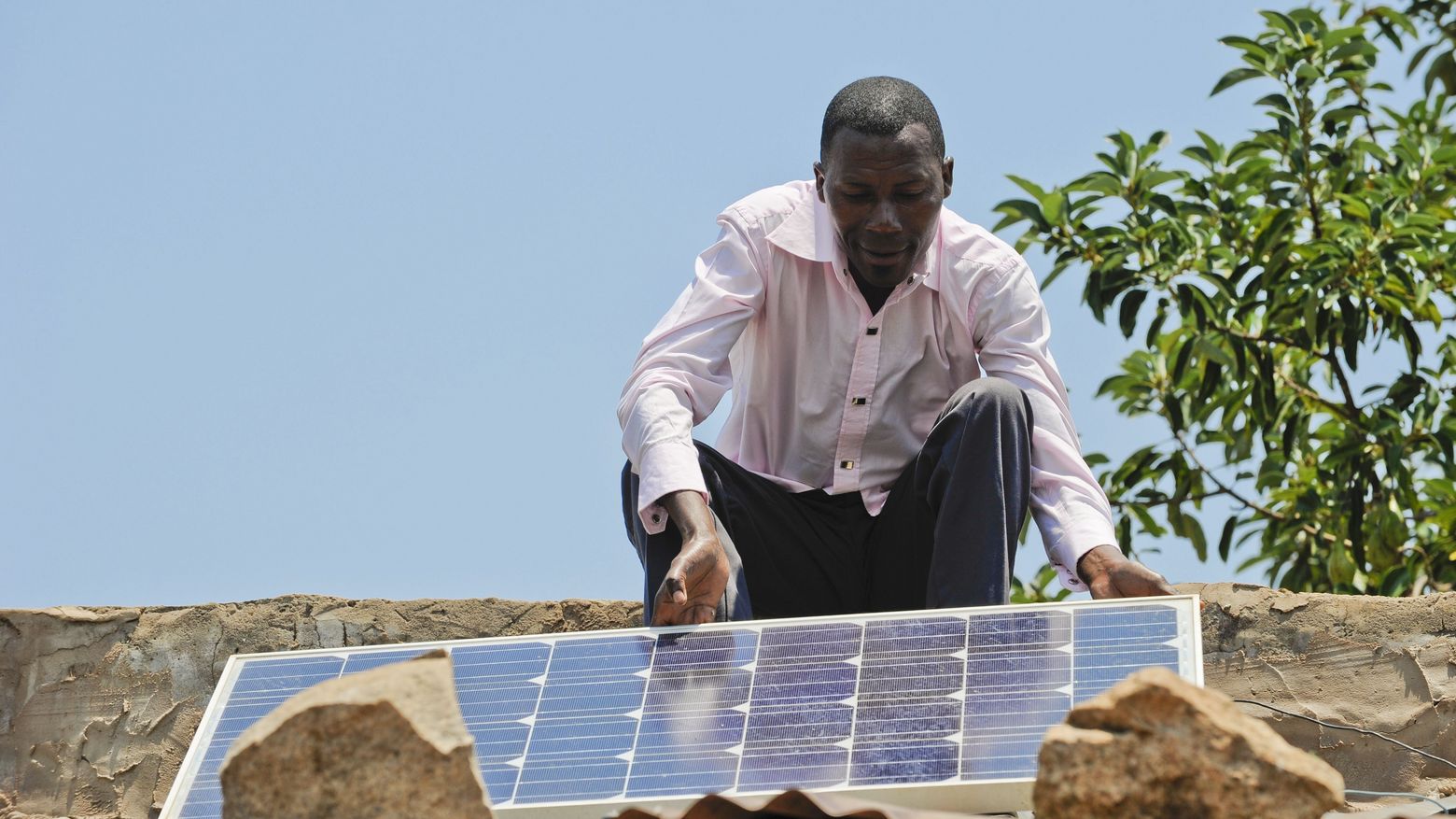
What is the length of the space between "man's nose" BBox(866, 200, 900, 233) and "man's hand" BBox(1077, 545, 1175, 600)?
913mm

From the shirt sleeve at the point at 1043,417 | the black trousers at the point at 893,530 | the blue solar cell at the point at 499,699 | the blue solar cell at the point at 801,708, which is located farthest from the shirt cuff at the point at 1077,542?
the blue solar cell at the point at 499,699

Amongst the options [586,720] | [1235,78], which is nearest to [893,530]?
[586,720]

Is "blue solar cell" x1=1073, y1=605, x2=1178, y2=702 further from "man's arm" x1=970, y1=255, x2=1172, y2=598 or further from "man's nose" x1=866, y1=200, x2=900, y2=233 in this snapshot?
"man's nose" x1=866, y1=200, x2=900, y2=233

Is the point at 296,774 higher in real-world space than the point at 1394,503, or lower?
higher

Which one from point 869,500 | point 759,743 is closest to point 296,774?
point 759,743

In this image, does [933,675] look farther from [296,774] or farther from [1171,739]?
[296,774]

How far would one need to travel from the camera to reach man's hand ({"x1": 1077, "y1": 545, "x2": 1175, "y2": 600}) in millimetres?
3898

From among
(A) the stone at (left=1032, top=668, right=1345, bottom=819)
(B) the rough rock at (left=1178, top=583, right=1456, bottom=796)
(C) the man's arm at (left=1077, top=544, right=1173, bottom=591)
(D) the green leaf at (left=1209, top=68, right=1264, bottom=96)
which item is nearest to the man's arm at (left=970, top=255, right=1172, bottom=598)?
(C) the man's arm at (left=1077, top=544, right=1173, bottom=591)

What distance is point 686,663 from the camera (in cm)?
366

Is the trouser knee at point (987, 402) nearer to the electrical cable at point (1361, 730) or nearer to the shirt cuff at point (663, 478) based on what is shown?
the shirt cuff at point (663, 478)

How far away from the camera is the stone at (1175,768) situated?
99.0 inches

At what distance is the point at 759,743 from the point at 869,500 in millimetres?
1308

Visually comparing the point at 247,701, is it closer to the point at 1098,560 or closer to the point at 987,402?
the point at 987,402

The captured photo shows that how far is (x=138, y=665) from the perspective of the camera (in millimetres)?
5094
